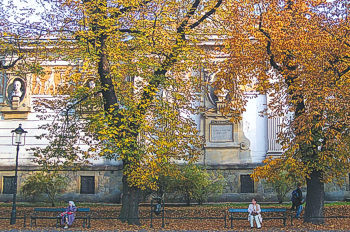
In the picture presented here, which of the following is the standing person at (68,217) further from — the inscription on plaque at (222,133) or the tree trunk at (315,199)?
the inscription on plaque at (222,133)

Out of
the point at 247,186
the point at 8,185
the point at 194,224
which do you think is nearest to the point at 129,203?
the point at 194,224

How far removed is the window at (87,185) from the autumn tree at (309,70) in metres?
13.0

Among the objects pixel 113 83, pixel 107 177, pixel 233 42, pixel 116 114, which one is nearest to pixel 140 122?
pixel 116 114

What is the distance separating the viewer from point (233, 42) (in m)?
19.6

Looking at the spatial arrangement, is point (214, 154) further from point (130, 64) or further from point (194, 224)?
point (130, 64)

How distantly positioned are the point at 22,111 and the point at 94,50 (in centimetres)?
1328

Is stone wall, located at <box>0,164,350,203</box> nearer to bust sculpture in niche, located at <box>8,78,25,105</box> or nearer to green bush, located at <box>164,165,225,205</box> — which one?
green bush, located at <box>164,165,225,205</box>

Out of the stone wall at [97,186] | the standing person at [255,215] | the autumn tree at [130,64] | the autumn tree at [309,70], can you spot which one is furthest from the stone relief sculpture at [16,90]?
the standing person at [255,215]

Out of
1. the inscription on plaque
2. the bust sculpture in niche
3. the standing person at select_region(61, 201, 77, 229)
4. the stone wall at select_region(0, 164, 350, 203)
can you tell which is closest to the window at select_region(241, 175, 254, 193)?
the stone wall at select_region(0, 164, 350, 203)

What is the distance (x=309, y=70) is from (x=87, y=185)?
1589cm

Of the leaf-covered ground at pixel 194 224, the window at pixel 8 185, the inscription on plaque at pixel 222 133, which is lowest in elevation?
the leaf-covered ground at pixel 194 224

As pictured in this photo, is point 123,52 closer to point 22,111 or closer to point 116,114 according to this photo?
point 116,114

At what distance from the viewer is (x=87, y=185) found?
28844 millimetres

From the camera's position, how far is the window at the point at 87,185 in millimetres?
28734
